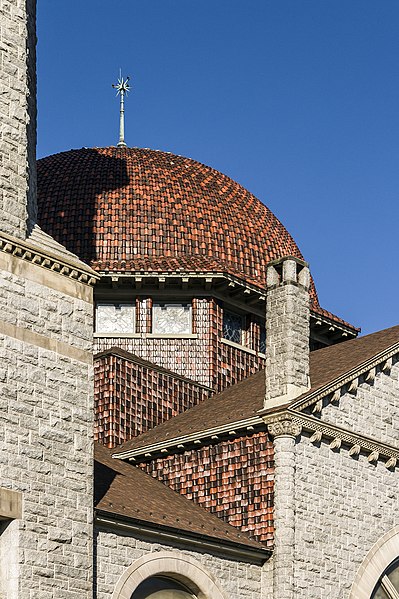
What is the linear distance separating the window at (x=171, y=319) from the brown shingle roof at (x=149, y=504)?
6302 millimetres

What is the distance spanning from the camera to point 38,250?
21203 mm

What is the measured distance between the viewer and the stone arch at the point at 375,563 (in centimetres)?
2620

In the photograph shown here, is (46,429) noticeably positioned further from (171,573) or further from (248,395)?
(248,395)

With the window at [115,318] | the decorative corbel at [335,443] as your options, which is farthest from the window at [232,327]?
the decorative corbel at [335,443]

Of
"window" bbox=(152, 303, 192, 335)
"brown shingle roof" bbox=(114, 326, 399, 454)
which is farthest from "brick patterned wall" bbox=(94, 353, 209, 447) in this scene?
"window" bbox=(152, 303, 192, 335)

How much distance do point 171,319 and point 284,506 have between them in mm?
9734

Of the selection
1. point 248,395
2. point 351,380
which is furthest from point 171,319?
point 351,380

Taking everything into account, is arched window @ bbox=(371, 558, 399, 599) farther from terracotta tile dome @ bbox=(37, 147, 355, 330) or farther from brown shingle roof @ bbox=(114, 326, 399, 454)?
terracotta tile dome @ bbox=(37, 147, 355, 330)

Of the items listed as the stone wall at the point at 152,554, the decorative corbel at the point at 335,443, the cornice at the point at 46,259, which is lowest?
the stone wall at the point at 152,554

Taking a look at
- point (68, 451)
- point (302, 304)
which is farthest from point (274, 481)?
point (68, 451)

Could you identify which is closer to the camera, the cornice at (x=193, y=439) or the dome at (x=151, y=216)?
the cornice at (x=193, y=439)

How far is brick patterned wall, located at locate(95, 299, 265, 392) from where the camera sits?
3369cm

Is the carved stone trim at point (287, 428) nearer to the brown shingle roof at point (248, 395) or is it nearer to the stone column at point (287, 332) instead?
the stone column at point (287, 332)

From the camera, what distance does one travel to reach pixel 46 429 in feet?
67.8
